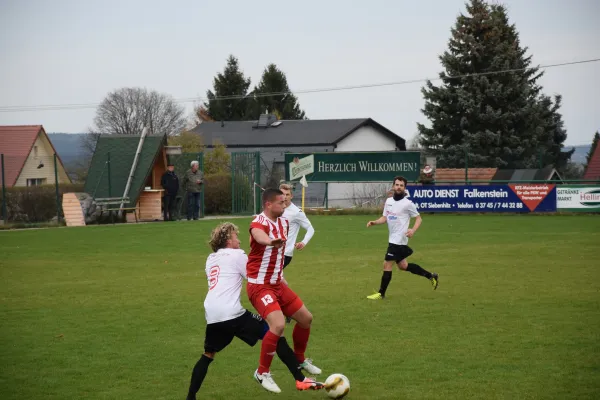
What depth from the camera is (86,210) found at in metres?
31.6

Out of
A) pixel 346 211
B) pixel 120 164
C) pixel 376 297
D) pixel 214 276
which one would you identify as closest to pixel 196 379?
pixel 214 276

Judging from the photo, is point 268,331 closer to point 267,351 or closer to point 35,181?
point 267,351

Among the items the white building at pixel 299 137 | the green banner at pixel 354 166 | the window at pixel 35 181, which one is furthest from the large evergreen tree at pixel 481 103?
the window at pixel 35 181

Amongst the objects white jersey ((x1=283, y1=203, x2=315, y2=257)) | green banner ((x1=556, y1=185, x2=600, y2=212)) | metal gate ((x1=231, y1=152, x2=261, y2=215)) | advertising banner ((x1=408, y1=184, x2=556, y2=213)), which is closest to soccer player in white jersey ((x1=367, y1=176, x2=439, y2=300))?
white jersey ((x1=283, y1=203, x2=315, y2=257))

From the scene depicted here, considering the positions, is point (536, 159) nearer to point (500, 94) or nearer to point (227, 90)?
point (500, 94)

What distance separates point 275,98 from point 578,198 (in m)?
55.4

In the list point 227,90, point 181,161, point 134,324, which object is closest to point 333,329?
point 134,324

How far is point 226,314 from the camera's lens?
7.27m

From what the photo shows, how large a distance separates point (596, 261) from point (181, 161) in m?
22.4

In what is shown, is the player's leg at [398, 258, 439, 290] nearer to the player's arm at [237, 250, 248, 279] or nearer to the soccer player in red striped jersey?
the soccer player in red striped jersey

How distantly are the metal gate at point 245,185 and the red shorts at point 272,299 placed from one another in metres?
28.4

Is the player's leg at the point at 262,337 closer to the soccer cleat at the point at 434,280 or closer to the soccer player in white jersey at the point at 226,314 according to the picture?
the soccer player in white jersey at the point at 226,314

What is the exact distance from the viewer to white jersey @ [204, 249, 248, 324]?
23.9 feet

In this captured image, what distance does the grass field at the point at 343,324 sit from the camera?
26.0ft
